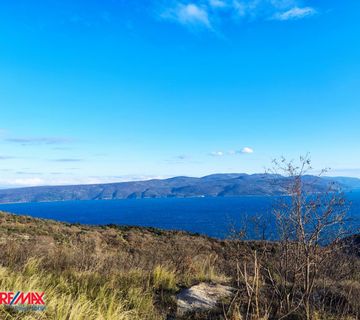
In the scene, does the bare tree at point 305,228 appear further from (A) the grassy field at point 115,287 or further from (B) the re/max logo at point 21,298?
(B) the re/max logo at point 21,298

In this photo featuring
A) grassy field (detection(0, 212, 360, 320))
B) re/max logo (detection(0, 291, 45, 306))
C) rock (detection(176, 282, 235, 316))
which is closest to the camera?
re/max logo (detection(0, 291, 45, 306))

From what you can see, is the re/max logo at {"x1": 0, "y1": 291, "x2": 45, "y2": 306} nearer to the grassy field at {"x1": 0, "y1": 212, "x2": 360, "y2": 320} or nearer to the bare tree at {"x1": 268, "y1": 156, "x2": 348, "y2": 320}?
the grassy field at {"x1": 0, "y1": 212, "x2": 360, "y2": 320}

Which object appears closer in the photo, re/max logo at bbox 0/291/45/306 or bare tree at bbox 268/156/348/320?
re/max logo at bbox 0/291/45/306

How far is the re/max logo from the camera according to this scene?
13.1 ft

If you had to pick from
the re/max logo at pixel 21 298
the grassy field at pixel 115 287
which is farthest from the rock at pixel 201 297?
the re/max logo at pixel 21 298

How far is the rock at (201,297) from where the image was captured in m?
5.33

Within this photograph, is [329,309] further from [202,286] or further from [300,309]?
[202,286]

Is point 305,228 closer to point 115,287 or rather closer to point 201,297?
point 201,297

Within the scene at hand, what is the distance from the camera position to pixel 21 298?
416 cm

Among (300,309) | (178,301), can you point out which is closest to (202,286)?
(178,301)

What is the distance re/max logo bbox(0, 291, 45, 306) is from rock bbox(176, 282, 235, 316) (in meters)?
2.04

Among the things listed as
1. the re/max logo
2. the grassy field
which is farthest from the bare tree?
the re/max logo

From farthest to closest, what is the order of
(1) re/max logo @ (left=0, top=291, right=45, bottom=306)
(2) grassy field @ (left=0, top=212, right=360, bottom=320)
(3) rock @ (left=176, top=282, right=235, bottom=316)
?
(3) rock @ (left=176, top=282, right=235, bottom=316) → (2) grassy field @ (left=0, top=212, right=360, bottom=320) → (1) re/max logo @ (left=0, top=291, right=45, bottom=306)

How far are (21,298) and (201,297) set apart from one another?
292cm
